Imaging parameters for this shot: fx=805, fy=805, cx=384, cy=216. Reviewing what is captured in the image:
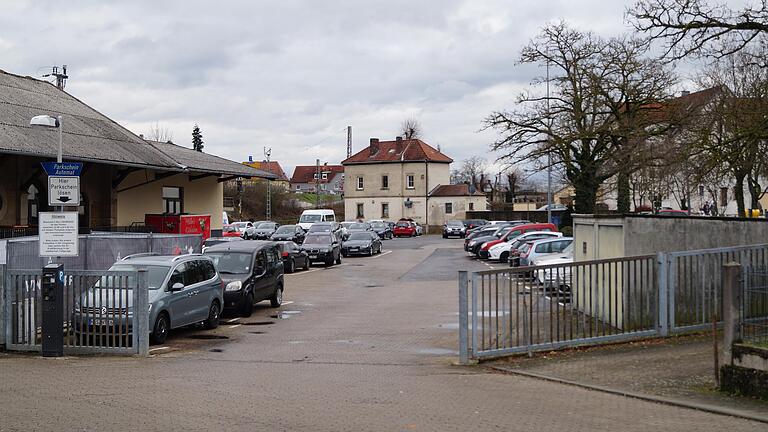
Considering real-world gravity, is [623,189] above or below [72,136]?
below

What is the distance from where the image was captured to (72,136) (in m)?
31.3

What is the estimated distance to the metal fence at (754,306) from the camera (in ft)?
31.9

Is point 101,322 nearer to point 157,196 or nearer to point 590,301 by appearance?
point 590,301

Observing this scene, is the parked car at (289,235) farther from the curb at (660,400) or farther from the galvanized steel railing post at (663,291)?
the curb at (660,400)

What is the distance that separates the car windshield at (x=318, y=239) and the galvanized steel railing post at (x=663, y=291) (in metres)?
27.4

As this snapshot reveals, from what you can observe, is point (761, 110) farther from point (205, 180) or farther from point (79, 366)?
point (205, 180)

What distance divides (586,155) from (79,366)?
1482 inches

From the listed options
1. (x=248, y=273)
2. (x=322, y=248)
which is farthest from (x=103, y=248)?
(x=322, y=248)

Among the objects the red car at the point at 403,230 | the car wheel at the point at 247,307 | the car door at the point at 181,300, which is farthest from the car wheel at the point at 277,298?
the red car at the point at 403,230

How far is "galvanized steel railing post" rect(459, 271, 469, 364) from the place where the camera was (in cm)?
1167

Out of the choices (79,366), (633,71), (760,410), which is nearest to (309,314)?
(79,366)

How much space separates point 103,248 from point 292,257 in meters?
14.6

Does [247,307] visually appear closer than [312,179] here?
Yes

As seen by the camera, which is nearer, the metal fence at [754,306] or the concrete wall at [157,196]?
the metal fence at [754,306]
